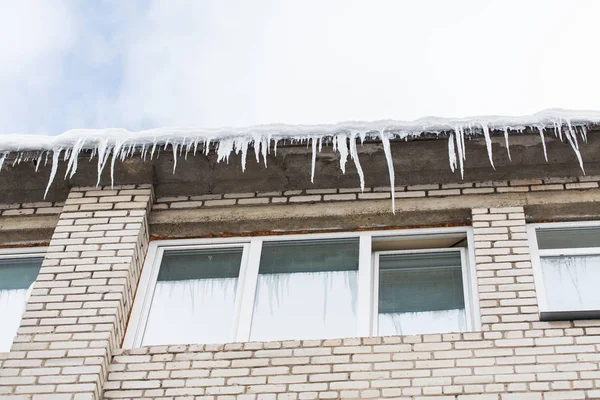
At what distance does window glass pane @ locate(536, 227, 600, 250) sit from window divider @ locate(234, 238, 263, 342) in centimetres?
225

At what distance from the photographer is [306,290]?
7293 millimetres

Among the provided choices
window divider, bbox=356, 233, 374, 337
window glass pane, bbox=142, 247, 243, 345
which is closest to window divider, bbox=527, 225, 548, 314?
window divider, bbox=356, 233, 374, 337

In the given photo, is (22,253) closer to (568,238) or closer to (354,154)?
(354,154)

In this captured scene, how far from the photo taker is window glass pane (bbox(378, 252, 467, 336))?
701 cm

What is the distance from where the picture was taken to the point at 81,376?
641cm

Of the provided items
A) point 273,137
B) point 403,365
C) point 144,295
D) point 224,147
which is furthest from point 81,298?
point 403,365

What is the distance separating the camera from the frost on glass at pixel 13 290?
7309mm

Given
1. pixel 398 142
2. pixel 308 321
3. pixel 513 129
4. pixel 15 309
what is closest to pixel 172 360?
pixel 308 321

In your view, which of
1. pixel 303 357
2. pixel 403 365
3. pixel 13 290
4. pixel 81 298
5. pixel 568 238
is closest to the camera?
pixel 403 365

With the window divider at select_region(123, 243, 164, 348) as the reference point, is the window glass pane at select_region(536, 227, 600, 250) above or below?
above

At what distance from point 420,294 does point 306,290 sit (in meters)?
0.88

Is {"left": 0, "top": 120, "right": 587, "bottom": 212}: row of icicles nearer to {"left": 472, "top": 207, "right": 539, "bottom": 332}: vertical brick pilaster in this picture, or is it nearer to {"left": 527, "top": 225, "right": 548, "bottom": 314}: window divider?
{"left": 472, "top": 207, "right": 539, "bottom": 332}: vertical brick pilaster

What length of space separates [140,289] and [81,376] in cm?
110

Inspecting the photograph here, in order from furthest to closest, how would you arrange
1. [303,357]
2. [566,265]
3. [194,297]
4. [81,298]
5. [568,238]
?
[568,238], [194,297], [566,265], [81,298], [303,357]
